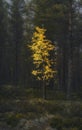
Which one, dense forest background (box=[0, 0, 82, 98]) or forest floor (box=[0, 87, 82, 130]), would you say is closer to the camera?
forest floor (box=[0, 87, 82, 130])

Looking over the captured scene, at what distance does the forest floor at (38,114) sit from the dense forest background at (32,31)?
17.0ft

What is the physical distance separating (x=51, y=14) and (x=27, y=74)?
85.2 feet

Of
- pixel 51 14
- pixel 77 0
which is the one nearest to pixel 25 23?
pixel 77 0

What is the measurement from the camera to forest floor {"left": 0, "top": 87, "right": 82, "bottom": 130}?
29016mm

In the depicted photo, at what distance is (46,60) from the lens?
38.1 m

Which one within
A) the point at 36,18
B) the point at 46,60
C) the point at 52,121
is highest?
the point at 36,18

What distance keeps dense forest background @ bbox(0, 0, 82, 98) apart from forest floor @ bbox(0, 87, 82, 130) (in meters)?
5.18

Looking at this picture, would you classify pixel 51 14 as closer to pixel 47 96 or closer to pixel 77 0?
pixel 77 0

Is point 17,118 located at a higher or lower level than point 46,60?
lower

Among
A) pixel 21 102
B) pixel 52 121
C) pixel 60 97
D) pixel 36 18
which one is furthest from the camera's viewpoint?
pixel 36 18

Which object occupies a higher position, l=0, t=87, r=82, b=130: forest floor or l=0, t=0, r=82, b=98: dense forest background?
l=0, t=0, r=82, b=98: dense forest background

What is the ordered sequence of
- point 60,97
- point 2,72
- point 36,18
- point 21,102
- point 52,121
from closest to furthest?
point 52,121 → point 21,102 → point 60,97 → point 36,18 → point 2,72

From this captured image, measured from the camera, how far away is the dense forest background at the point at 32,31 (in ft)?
137

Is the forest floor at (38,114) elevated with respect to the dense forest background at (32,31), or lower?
lower
